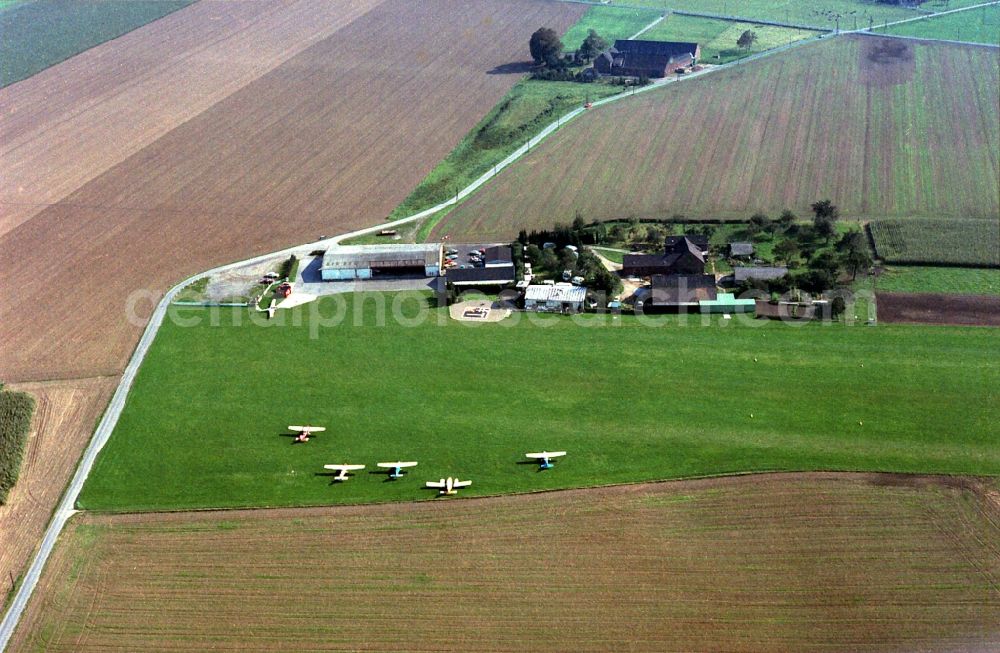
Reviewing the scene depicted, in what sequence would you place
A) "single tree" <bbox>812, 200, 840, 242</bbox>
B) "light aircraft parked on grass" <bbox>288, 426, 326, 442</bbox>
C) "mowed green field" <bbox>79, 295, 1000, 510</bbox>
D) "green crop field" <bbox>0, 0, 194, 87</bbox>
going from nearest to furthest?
"mowed green field" <bbox>79, 295, 1000, 510</bbox> < "light aircraft parked on grass" <bbox>288, 426, 326, 442</bbox> < "single tree" <bbox>812, 200, 840, 242</bbox> < "green crop field" <bbox>0, 0, 194, 87</bbox>

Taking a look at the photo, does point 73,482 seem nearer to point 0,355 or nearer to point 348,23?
point 0,355

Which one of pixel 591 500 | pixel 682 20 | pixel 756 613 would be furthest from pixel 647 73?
pixel 756 613

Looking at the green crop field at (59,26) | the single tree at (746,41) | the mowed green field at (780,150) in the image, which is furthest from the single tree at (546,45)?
the green crop field at (59,26)

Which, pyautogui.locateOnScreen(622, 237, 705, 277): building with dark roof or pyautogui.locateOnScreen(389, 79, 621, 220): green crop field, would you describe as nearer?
pyautogui.locateOnScreen(622, 237, 705, 277): building with dark roof

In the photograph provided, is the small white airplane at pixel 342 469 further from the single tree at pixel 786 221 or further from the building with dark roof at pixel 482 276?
the single tree at pixel 786 221

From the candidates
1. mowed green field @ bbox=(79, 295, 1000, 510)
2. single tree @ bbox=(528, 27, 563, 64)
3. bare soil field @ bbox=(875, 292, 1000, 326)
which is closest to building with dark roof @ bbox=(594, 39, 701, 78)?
single tree @ bbox=(528, 27, 563, 64)

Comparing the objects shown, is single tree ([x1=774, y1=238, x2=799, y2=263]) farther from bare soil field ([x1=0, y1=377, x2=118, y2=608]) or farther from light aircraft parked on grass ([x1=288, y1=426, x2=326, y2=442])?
bare soil field ([x1=0, y1=377, x2=118, y2=608])

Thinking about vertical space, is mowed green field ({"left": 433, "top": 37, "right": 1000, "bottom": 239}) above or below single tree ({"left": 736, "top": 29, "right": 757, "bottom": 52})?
below

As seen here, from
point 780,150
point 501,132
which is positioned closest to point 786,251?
point 780,150
